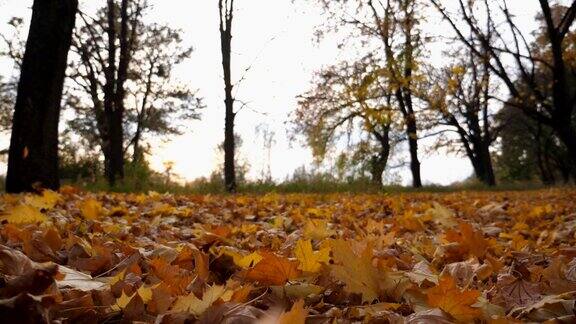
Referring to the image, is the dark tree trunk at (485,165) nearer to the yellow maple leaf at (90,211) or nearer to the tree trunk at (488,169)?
the tree trunk at (488,169)

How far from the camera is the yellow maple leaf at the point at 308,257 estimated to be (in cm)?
134

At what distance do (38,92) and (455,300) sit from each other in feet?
19.3

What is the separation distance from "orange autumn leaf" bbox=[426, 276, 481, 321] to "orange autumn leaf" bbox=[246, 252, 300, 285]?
36 cm

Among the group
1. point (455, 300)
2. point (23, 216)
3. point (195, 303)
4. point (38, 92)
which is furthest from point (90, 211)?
point (38, 92)

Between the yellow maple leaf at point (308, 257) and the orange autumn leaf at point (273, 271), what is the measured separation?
2.7 inches

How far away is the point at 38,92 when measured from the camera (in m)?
5.73

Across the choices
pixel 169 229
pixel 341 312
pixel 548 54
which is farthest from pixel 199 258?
pixel 548 54

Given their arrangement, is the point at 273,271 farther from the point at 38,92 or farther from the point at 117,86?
the point at 117,86

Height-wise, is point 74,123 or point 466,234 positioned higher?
point 74,123

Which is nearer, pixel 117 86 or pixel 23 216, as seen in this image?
pixel 23 216

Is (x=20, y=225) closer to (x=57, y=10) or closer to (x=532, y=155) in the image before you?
(x=57, y=10)

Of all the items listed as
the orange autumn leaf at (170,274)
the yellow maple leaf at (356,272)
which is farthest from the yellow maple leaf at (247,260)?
the yellow maple leaf at (356,272)

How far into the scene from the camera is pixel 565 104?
9484 millimetres

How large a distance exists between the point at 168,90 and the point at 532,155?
2662 cm
